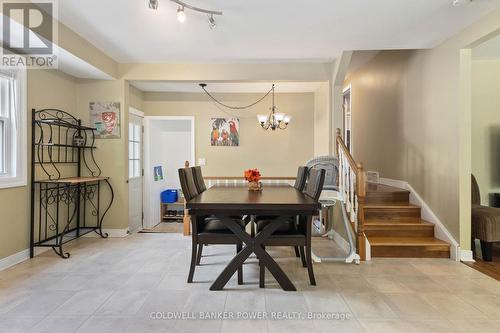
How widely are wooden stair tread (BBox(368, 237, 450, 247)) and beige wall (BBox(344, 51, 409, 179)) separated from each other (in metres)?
1.13

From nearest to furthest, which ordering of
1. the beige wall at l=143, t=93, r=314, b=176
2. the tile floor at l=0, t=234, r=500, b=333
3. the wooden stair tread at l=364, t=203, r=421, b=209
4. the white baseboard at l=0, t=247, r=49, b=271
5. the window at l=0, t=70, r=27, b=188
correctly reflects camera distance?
the tile floor at l=0, t=234, r=500, b=333, the white baseboard at l=0, t=247, r=49, b=271, the window at l=0, t=70, r=27, b=188, the wooden stair tread at l=364, t=203, r=421, b=209, the beige wall at l=143, t=93, r=314, b=176

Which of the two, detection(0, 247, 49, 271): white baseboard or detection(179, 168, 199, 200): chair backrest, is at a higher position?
detection(179, 168, 199, 200): chair backrest

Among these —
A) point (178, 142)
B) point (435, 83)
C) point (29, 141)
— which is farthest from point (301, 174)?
point (178, 142)

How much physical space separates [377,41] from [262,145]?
2874 mm

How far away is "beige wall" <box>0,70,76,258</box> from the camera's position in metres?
3.07

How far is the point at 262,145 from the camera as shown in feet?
19.1

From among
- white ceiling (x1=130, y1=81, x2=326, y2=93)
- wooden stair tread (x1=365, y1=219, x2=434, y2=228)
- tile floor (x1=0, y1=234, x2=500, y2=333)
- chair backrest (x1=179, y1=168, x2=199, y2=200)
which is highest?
white ceiling (x1=130, y1=81, x2=326, y2=93)

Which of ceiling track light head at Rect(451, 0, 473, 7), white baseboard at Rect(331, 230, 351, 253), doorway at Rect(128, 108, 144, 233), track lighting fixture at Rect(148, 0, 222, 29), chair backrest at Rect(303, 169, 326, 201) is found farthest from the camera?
doorway at Rect(128, 108, 144, 233)

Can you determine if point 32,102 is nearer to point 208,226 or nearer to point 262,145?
point 208,226

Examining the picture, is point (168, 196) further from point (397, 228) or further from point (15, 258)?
point (397, 228)

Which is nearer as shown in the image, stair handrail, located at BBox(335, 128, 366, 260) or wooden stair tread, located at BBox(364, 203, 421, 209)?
stair handrail, located at BBox(335, 128, 366, 260)

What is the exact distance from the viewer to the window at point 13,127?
10.3 ft

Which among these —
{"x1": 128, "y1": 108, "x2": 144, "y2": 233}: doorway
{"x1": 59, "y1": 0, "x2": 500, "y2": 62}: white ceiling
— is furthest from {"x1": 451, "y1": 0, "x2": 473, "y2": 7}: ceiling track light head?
{"x1": 128, "y1": 108, "x2": 144, "y2": 233}: doorway

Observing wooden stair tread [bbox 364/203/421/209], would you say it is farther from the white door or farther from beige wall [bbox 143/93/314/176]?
the white door
